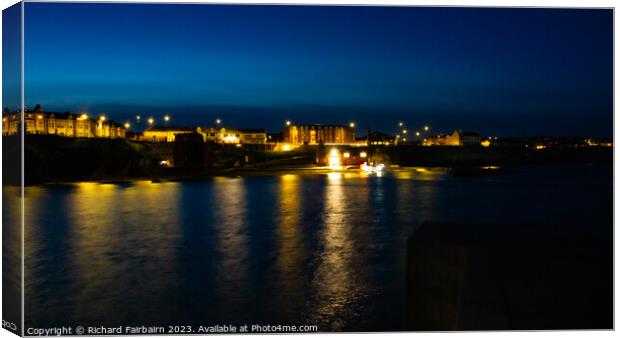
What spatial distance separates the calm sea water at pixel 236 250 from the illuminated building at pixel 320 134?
2761 inches

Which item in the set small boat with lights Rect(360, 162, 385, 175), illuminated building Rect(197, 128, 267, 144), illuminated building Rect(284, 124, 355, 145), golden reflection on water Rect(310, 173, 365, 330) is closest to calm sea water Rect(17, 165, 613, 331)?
golden reflection on water Rect(310, 173, 365, 330)

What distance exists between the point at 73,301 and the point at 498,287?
5.18 meters

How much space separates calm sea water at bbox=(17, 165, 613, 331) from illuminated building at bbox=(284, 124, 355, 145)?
7013 centimetres

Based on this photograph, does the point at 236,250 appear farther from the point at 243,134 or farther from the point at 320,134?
the point at 320,134

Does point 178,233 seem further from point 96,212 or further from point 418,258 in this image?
point 418,258

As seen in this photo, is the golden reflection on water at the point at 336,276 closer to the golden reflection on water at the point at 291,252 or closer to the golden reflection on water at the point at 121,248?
the golden reflection on water at the point at 291,252

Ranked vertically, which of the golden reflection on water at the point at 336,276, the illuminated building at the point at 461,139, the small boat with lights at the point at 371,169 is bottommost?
the golden reflection on water at the point at 336,276

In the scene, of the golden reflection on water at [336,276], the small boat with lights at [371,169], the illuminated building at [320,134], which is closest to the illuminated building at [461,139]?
the illuminated building at [320,134]

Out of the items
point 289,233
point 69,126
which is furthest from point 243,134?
point 289,233

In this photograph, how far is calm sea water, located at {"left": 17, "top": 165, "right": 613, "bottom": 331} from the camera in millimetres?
6445

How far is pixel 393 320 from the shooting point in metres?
6.05

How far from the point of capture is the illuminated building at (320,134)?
92.6m

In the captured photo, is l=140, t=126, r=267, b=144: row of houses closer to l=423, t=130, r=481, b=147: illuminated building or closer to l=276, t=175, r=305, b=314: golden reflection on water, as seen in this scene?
l=423, t=130, r=481, b=147: illuminated building

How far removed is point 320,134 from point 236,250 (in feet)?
290
